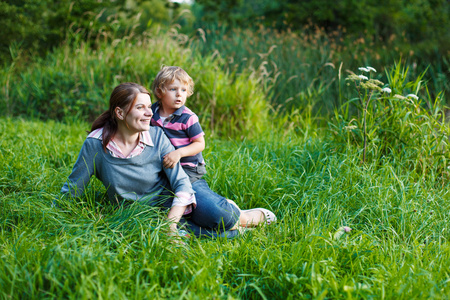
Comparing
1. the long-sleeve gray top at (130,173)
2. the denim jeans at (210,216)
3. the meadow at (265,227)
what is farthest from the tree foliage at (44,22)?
the denim jeans at (210,216)

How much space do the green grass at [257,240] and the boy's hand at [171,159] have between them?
0.32m

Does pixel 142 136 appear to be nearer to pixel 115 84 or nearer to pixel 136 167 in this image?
pixel 136 167

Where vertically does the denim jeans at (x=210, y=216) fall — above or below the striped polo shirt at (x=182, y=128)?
below

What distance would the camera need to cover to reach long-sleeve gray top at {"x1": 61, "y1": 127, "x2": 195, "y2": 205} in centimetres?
248

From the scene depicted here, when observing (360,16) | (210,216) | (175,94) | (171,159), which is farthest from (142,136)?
(360,16)

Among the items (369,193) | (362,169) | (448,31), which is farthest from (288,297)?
(448,31)

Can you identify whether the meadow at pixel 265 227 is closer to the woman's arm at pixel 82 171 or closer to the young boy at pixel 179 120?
the woman's arm at pixel 82 171

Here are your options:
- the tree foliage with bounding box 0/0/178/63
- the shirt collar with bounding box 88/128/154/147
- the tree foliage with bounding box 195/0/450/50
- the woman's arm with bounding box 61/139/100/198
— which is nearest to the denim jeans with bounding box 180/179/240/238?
the shirt collar with bounding box 88/128/154/147

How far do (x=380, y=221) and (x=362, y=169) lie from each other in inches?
33.1

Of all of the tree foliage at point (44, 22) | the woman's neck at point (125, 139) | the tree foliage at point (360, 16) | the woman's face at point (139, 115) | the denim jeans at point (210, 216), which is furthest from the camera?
the tree foliage at point (360, 16)

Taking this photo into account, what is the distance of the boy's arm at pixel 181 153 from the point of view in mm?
2527

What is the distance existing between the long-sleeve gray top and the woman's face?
18cm

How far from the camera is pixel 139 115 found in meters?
2.40

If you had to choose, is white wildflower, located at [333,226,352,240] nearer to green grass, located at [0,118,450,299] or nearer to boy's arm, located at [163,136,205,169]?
green grass, located at [0,118,450,299]
